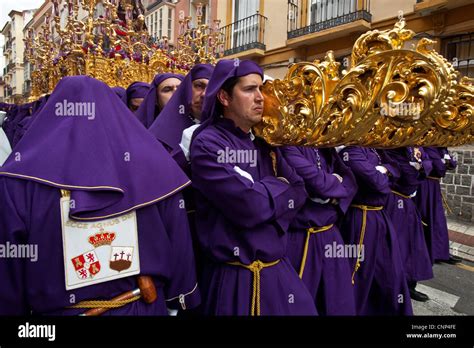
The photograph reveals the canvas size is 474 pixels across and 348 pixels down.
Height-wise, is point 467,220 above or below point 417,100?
below

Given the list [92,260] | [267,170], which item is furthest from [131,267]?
[267,170]

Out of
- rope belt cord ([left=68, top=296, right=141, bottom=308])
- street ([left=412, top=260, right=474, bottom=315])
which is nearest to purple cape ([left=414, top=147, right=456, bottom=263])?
street ([left=412, top=260, right=474, bottom=315])

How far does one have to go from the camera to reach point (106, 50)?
4660mm

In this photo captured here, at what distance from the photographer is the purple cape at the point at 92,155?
1.25 meters

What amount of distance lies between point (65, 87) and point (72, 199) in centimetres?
50

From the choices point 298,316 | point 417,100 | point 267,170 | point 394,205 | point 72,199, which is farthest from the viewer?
point 394,205

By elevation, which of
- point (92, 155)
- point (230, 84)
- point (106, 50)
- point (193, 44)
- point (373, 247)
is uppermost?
point (193, 44)

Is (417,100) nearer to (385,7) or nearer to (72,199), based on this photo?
(72,199)

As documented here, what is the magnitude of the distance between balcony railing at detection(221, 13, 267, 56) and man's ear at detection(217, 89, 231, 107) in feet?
32.6

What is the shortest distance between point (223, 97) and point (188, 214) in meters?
0.72

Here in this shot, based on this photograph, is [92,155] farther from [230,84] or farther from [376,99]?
[376,99]

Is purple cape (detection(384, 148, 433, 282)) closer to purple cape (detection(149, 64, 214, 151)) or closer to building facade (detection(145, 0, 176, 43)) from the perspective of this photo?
purple cape (detection(149, 64, 214, 151))

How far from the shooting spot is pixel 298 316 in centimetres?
178

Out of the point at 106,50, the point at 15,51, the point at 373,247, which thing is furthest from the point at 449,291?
the point at 15,51
